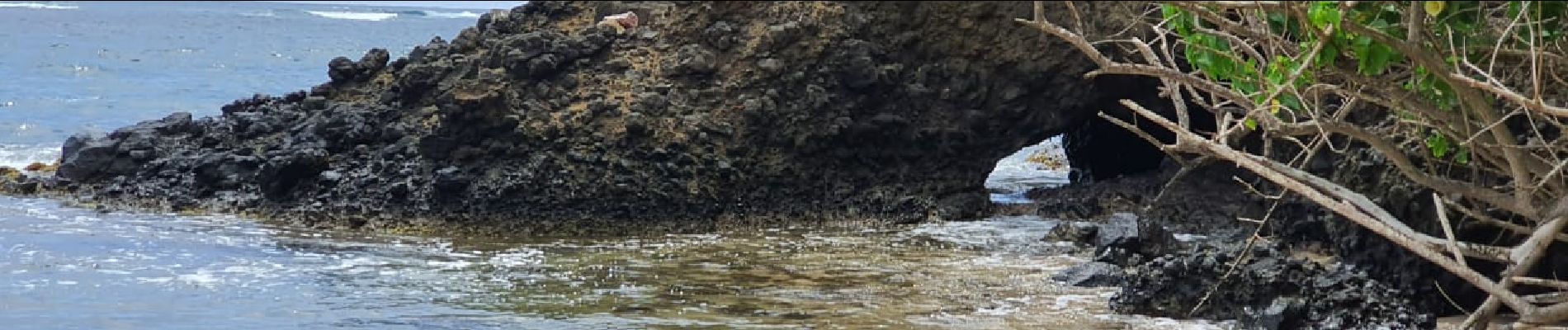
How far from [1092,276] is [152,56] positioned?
3805 cm

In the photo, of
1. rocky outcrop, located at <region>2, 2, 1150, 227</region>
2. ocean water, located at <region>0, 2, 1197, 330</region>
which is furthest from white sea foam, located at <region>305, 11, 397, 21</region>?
ocean water, located at <region>0, 2, 1197, 330</region>

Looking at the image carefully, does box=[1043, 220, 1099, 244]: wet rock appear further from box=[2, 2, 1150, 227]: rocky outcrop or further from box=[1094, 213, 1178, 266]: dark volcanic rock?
box=[2, 2, 1150, 227]: rocky outcrop

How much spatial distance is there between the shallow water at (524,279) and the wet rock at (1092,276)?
0.42 ft

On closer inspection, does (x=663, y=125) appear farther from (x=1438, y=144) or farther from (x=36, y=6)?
(x=36, y=6)

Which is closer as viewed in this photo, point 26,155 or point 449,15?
point 26,155

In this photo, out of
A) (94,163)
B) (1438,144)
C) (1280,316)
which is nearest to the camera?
(1438,144)

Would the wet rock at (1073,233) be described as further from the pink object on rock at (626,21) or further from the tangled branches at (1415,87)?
the tangled branches at (1415,87)

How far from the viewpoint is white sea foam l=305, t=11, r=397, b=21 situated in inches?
3275

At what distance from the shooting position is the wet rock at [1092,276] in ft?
36.1

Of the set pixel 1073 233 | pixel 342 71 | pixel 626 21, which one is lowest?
pixel 1073 233

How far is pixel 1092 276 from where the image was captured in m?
11.1

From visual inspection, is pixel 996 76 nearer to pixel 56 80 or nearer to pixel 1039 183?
pixel 1039 183

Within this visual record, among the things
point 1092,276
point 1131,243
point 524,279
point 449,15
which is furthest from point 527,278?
point 449,15

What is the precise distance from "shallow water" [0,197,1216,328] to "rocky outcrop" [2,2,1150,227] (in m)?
0.55
